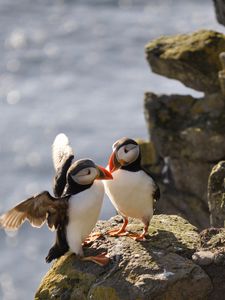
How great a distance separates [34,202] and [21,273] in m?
17.6

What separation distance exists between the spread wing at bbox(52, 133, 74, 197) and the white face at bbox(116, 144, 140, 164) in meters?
0.68

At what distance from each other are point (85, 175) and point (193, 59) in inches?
297

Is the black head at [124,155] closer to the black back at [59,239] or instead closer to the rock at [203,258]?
the black back at [59,239]

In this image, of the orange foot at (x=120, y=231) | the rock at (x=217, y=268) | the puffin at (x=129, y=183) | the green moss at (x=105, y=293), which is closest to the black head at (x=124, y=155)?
the puffin at (x=129, y=183)

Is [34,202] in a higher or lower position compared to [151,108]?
higher

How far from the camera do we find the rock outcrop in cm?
1733

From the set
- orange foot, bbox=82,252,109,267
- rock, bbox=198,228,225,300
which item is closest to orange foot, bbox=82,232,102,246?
orange foot, bbox=82,252,109,267

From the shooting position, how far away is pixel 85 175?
10375 mm

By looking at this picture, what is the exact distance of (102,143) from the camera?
32.2 m

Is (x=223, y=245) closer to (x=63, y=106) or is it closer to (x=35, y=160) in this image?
(x=35, y=160)

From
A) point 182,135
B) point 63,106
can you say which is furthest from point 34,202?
point 63,106

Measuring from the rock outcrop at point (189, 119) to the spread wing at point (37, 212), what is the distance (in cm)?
684

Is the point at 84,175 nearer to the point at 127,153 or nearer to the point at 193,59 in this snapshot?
the point at 127,153

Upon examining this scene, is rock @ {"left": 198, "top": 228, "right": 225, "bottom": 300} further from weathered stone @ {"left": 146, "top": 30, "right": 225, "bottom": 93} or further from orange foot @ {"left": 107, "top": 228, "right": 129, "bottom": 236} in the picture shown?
weathered stone @ {"left": 146, "top": 30, "right": 225, "bottom": 93}
